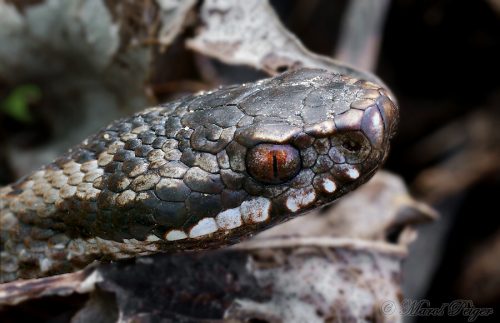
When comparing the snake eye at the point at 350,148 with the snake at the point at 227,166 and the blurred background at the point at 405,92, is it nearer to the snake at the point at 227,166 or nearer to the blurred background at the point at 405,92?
the snake at the point at 227,166

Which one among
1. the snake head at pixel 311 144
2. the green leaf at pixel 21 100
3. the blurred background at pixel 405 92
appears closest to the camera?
the snake head at pixel 311 144

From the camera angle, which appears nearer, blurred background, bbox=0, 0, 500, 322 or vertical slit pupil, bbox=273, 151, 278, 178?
vertical slit pupil, bbox=273, 151, 278, 178

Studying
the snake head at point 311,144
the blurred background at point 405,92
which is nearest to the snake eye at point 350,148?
the snake head at point 311,144

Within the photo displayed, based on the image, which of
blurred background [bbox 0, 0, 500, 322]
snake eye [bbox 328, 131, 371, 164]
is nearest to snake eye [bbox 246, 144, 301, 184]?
snake eye [bbox 328, 131, 371, 164]

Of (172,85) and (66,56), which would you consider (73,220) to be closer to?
(172,85)

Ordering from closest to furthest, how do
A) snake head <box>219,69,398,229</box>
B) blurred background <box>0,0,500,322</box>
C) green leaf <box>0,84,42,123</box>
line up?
snake head <box>219,69,398,229</box>, blurred background <box>0,0,500,322</box>, green leaf <box>0,84,42,123</box>

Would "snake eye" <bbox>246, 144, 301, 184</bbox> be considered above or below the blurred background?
above

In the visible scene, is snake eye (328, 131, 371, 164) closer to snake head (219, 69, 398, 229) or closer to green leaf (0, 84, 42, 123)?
snake head (219, 69, 398, 229)

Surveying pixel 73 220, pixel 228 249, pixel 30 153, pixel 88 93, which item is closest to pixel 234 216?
pixel 228 249
